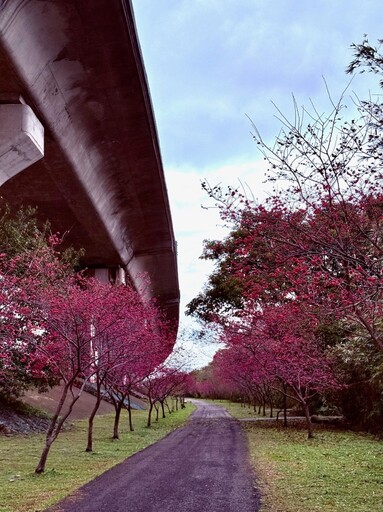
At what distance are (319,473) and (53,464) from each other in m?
6.29

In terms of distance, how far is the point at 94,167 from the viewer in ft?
41.1

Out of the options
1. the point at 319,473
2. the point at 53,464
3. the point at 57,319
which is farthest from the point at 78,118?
the point at 319,473

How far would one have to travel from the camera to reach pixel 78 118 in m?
10.6

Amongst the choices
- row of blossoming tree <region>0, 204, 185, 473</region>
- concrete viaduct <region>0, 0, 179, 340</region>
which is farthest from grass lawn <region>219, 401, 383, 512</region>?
concrete viaduct <region>0, 0, 179, 340</region>

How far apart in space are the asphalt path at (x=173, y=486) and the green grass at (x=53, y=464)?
383 millimetres

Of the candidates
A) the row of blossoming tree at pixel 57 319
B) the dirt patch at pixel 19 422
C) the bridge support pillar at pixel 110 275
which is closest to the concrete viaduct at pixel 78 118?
the row of blossoming tree at pixel 57 319

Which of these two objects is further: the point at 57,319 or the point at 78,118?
the point at 57,319

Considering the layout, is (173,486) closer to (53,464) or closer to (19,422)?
(53,464)

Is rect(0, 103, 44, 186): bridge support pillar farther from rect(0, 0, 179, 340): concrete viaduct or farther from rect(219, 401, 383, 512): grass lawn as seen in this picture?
rect(219, 401, 383, 512): grass lawn

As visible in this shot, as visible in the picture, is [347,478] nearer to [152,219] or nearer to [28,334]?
[28,334]

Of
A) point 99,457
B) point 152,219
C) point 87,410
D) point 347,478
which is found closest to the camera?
point 347,478

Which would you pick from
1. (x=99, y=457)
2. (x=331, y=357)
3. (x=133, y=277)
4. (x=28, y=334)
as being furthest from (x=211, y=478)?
(x=133, y=277)

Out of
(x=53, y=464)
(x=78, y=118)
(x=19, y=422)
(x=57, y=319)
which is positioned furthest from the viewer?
(x=19, y=422)

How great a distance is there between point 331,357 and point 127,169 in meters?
12.9
